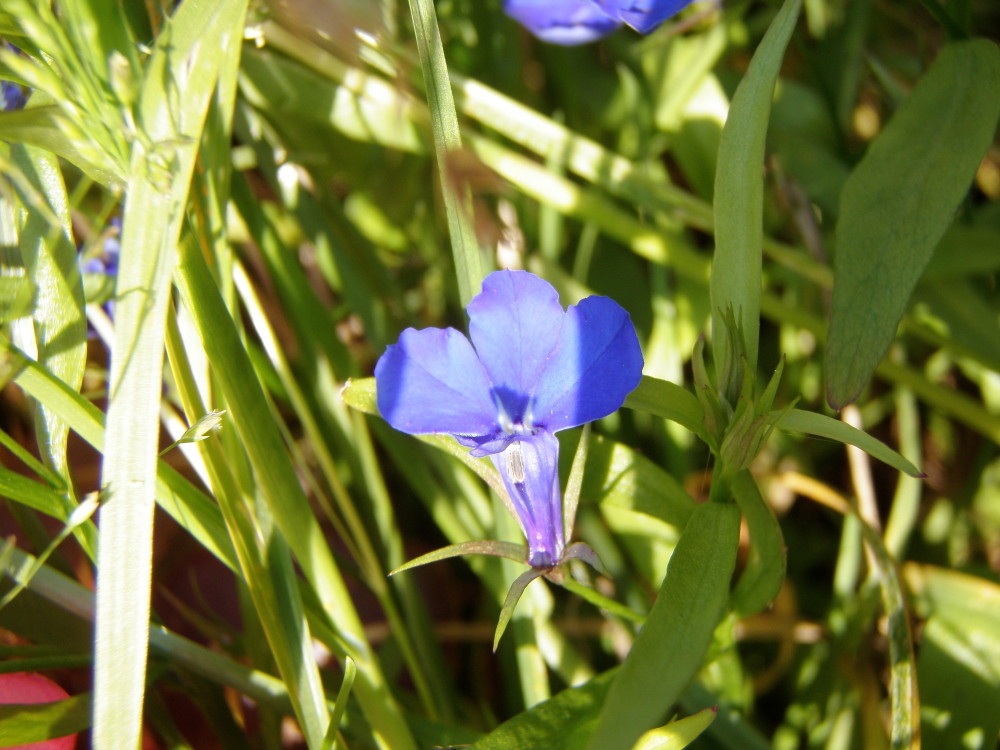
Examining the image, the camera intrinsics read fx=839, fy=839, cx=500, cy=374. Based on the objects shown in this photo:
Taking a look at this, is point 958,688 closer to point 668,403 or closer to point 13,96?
point 668,403

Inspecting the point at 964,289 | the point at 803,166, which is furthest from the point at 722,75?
the point at 964,289

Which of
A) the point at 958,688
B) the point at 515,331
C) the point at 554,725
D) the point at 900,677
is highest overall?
the point at 515,331

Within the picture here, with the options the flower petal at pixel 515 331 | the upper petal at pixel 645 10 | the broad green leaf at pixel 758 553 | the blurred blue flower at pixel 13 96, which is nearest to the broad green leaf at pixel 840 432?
the broad green leaf at pixel 758 553

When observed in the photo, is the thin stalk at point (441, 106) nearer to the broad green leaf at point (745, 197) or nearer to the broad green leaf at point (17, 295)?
the broad green leaf at point (745, 197)

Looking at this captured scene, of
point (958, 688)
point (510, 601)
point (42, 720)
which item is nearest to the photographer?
point (510, 601)

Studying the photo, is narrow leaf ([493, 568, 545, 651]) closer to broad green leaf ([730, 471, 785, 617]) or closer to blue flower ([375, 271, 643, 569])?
blue flower ([375, 271, 643, 569])

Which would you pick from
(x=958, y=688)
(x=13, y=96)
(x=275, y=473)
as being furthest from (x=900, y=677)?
(x=13, y=96)
